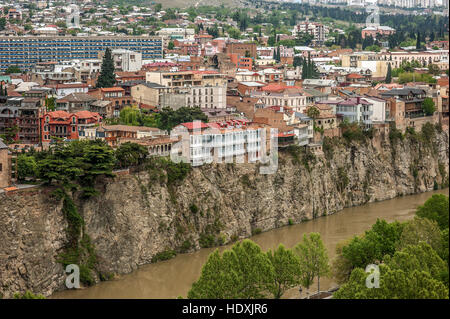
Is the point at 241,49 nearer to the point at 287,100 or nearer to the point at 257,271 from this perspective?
the point at 287,100

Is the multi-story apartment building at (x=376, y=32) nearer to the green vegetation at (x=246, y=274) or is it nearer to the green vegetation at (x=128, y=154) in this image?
the green vegetation at (x=128, y=154)

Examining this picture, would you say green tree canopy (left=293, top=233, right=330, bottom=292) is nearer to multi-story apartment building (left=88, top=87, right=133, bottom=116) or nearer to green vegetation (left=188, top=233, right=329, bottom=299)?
green vegetation (left=188, top=233, right=329, bottom=299)

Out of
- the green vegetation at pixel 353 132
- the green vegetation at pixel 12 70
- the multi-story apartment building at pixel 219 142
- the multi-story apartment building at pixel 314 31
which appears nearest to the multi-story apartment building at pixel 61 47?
the green vegetation at pixel 12 70

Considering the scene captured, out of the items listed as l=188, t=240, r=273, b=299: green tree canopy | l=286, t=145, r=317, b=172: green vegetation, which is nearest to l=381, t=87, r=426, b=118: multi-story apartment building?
l=286, t=145, r=317, b=172: green vegetation

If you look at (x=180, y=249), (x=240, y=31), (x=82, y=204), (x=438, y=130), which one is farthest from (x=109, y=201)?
(x=240, y=31)
